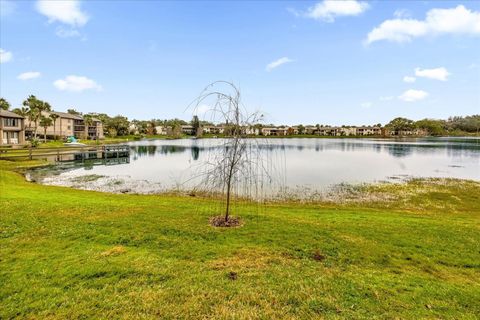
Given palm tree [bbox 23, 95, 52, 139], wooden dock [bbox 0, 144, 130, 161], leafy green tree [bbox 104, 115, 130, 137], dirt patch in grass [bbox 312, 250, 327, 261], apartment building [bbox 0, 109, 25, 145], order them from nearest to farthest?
dirt patch in grass [bbox 312, 250, 327, 261]
wooden dock [bbox 0, 144, 130, 161]
apartment building [bbox 0, 109, 25, 145]
palm tree [bbox 23, 95, 52, 139]
leafy green tree [bbox 104, 115, 130, 137]

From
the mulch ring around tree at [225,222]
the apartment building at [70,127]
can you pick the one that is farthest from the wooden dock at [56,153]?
the mulch ring around tree at [225,222]

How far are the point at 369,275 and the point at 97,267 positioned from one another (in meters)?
5.93

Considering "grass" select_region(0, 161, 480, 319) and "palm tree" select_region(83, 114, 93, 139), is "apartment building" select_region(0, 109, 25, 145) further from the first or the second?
"grass" select_region(0, 161, 480, 319)

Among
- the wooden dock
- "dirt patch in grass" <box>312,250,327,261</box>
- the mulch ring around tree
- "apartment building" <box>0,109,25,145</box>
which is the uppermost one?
"apartment building" <box>0,109,25,145</box>

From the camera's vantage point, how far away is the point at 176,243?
7.49m

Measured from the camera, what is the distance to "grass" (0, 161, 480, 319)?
4.65 meters

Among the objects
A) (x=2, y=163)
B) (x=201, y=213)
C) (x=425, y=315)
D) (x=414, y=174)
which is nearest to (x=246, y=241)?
(x=201, y=213)

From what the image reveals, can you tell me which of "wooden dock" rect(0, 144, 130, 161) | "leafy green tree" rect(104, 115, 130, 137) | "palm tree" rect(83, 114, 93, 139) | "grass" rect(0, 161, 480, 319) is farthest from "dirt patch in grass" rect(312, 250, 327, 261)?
"leafy green tree" rect(104, 115, 130, 137)

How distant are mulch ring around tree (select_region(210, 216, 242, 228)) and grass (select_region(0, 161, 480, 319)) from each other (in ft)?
1.34

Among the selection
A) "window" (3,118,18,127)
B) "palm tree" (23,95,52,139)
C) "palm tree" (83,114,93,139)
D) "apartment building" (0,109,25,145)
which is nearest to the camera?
"apartment building" (0,109,25,145)

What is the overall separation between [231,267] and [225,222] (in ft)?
10.3

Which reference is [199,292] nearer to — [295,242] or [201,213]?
[295,242]

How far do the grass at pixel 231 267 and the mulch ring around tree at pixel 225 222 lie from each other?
0.41 m

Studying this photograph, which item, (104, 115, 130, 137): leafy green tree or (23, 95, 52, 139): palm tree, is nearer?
(23, 95, 52, 139): palm tree
